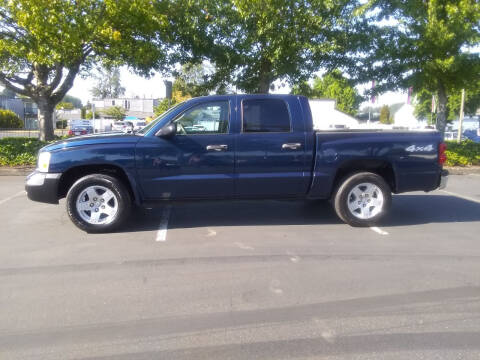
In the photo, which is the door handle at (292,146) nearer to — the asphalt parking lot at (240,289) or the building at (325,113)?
the asphalt parking lot at (240,289)

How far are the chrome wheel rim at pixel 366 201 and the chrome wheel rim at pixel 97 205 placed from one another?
11.2ft

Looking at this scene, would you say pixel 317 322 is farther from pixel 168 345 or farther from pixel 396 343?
pixel 168 345

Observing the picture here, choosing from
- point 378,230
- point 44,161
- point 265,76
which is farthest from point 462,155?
point 44,161

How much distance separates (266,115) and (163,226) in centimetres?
221

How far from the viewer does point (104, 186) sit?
603 centimetres

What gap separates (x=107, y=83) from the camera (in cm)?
10012

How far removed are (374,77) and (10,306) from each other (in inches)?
488

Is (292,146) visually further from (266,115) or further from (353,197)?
(353,197)

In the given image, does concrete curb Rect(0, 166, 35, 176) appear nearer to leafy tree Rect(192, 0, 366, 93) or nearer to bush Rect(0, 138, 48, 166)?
bush Rect(0, 138, 48, 166)

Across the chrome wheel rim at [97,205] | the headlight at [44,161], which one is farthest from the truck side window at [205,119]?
the headlight at [44,161]

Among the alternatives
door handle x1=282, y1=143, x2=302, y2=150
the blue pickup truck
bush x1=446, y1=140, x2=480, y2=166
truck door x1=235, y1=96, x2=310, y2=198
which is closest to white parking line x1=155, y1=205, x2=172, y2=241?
the blue pickup truck

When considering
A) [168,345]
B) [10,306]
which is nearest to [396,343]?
[168,345]

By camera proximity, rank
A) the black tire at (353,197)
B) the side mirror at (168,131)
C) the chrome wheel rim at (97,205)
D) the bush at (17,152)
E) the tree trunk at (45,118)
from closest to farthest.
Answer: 1. the side mirror at (168,131)
2. the chrome wheel rim at (97,205)
3. the black tire at (353,197)
4. the bush at (17,152)
5. the tree trunk at (45,118)

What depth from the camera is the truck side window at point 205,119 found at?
612cm
